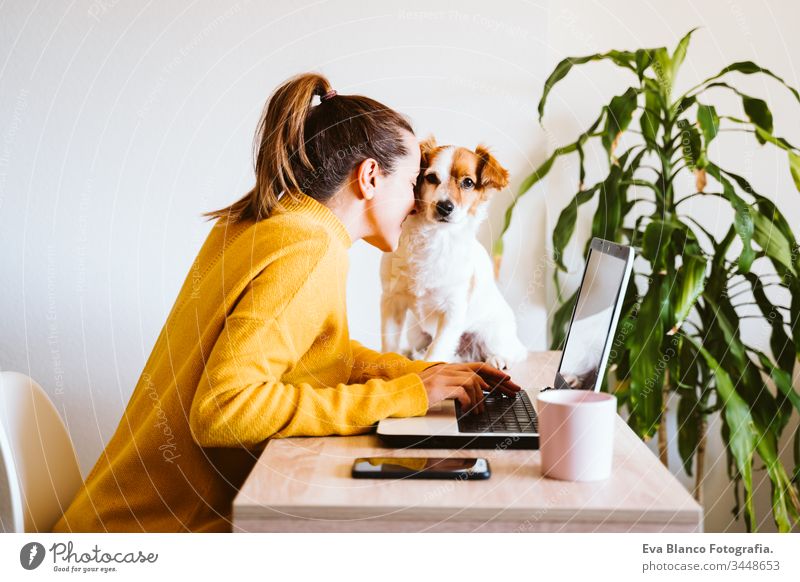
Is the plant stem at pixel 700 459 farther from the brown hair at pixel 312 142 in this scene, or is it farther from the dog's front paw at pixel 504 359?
the brown hair at pixel 312 142

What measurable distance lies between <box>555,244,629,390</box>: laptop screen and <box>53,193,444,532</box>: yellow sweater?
0.22m

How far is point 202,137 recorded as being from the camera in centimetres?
171

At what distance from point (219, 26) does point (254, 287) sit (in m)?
0.96

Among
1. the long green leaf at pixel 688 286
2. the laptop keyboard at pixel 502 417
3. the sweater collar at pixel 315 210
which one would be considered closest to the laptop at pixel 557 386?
the laptop keyboard at pixel 502 417

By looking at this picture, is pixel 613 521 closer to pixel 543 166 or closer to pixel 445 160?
pixel 445 160

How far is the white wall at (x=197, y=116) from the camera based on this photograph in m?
1.69

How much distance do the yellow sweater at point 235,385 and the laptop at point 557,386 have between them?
5 cm

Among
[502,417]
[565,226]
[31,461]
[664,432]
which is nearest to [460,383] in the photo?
[502,417]

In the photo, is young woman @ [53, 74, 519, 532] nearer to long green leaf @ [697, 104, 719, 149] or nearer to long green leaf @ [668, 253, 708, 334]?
long green leaf @ [668, 253, 708, 334]

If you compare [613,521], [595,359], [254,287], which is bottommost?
[613,521]

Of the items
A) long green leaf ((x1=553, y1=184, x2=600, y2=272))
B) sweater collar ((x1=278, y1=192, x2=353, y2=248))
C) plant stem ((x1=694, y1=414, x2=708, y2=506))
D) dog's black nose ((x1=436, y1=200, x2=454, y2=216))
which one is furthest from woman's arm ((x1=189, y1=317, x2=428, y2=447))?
plant stem ((x1=694, y1=414, x2=708, y2=506))

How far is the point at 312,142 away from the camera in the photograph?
111 cm

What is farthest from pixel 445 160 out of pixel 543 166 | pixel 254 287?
pixel 254 287
